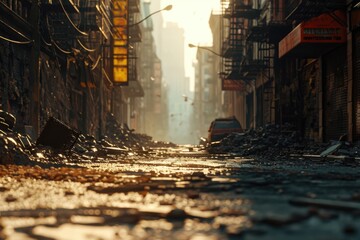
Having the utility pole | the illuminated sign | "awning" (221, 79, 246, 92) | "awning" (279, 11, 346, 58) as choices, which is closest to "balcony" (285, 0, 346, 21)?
"awning" (279, 11, 346, 58)

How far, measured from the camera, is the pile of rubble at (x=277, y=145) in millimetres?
17688

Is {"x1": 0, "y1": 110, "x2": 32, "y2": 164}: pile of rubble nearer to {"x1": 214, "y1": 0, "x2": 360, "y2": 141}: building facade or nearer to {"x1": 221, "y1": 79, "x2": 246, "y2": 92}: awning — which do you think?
{"x1": 214, "y1": 0, "x2": 360, "y2": 141}: building facade

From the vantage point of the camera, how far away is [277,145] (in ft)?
76.0

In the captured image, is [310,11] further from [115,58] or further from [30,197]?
[115,58]

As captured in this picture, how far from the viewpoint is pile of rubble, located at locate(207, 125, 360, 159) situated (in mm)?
17688

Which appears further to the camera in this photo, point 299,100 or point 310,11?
point 299,100

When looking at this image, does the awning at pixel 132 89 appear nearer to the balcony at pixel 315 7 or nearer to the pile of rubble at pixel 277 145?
the pile of rubble at pixel 277 145

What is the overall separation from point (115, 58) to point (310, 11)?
23982mm

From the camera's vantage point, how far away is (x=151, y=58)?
112562mm

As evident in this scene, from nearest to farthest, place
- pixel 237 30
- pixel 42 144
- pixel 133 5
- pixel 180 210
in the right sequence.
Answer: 1. pixel 180 210
2. pixel 42 144
3. pixel 237 30
4. pixel 133 5

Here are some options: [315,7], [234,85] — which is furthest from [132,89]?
[315,7]

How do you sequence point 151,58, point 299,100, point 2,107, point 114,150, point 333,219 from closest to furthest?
point 333,219 → point 2,107 → point 114,150 → point 299,100 → point 151,58

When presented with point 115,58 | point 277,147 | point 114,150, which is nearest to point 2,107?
point 114,150

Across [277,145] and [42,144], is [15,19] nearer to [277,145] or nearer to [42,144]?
[42,144]
